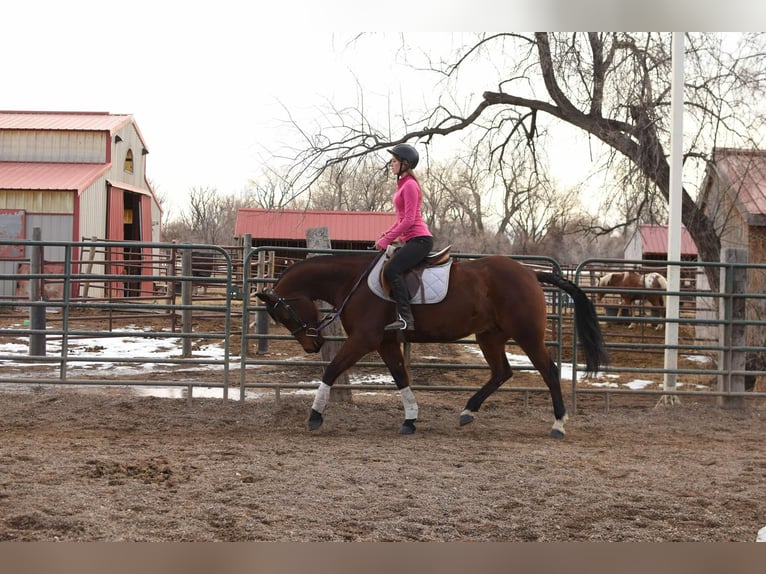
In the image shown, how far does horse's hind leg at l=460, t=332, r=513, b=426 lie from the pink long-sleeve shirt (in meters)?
1.14

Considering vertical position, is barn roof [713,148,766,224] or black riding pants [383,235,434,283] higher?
barn roof [713,148,766,224]

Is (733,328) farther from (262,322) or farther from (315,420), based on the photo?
(262,322)

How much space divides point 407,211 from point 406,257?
361mm

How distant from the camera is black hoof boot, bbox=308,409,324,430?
619 centimetres

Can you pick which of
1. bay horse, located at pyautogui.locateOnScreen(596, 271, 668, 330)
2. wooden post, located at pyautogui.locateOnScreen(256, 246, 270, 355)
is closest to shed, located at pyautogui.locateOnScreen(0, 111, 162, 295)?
wooden post, located at pyautogui.locateOnScreen(256, 246, 270, 355)

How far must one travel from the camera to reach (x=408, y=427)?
625 centimetres

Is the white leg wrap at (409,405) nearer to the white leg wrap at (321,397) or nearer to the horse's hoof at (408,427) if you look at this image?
Result: the horse's hoof at (408,427)

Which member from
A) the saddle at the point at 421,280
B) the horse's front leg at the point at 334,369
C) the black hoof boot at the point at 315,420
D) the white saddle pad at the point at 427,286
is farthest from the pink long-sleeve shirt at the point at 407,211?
the black hoof boot at the point at 315,420

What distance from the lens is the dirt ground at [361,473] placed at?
346 centimetres

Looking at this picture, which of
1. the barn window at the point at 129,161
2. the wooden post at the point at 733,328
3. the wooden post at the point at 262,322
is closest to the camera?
the wooden post at the point at 733,328

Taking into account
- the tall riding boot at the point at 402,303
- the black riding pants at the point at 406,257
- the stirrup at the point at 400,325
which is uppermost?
the black riding pants at the point at 406,257

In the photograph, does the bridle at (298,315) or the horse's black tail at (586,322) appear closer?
the bridle at (298,315)

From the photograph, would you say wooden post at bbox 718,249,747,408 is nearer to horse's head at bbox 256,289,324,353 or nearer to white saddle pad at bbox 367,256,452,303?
white saddle pad at bbox 367,256,452,303

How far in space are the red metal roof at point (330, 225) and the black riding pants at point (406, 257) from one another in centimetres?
2011
